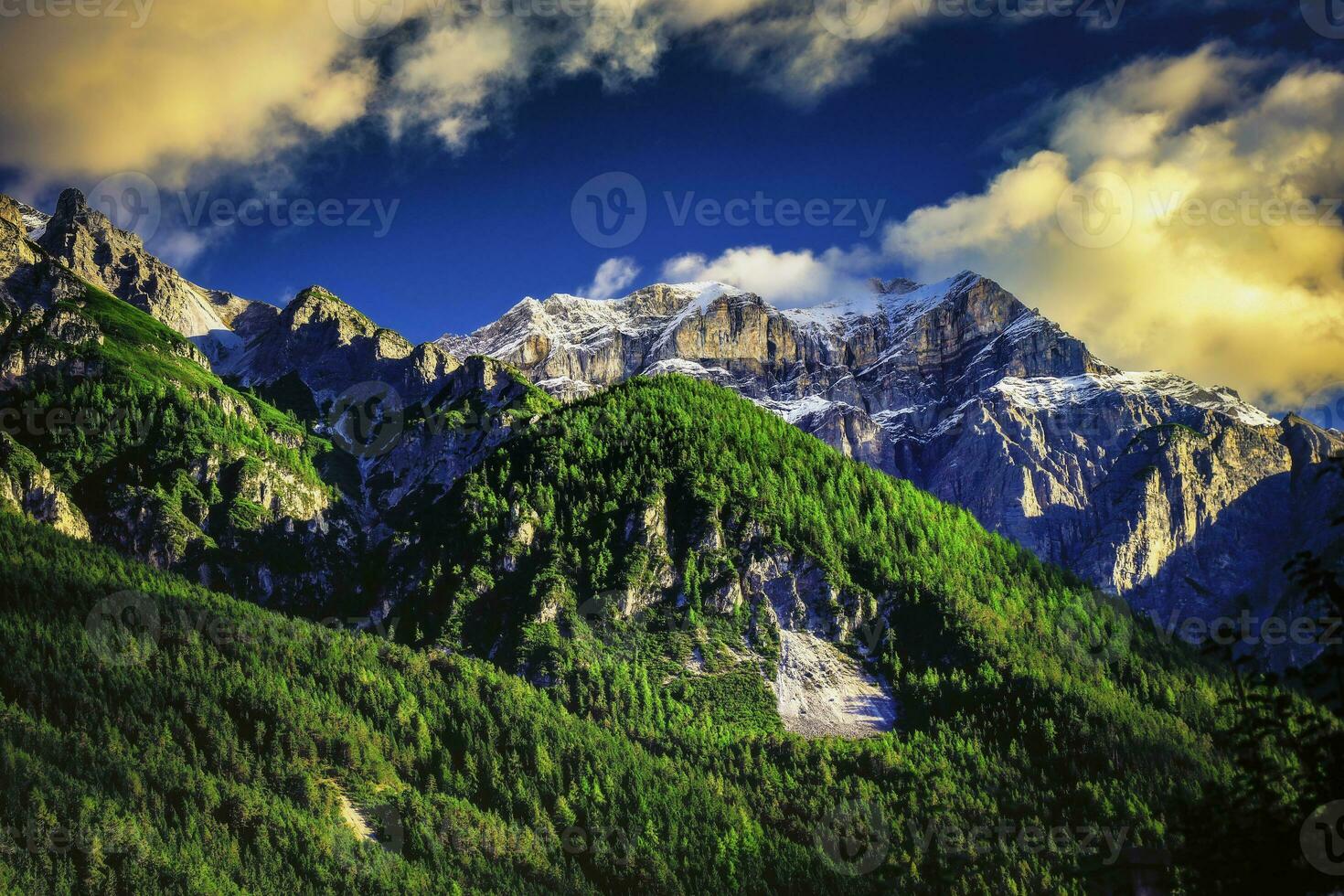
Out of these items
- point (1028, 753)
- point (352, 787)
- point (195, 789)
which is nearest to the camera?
point (195, 789)

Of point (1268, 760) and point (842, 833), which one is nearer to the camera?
point (1268, 760)

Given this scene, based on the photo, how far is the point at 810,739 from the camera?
198m

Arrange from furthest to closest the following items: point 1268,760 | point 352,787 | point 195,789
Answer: point 352,787 < point 195,789 < point 1268,760

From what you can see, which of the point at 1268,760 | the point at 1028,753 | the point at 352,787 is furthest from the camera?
the point at 1028,753

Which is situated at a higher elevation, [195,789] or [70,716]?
[70,716]

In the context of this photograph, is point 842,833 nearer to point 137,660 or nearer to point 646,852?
point 646,852

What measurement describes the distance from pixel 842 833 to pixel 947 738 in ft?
121

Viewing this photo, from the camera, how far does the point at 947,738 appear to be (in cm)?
19612

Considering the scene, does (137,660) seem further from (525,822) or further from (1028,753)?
(1028,753)

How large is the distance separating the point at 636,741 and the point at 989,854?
206 feet

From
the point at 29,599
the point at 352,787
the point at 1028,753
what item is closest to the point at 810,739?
the point at 1028,753

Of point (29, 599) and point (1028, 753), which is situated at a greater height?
point (29, 599)

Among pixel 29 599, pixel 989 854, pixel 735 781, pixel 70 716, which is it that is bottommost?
pixel 989 854

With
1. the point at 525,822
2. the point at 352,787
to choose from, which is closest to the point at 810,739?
the point at 525,822
